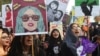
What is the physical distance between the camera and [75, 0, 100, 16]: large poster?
855 cm

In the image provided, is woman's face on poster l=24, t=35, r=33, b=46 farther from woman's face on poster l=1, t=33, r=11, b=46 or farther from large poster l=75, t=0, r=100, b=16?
large poster l=75, t=0, r=100, b=16

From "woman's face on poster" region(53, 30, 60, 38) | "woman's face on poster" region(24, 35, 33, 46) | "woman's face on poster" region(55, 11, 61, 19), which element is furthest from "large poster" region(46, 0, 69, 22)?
"woman's face on poster" region(24, 35, 33, 46)

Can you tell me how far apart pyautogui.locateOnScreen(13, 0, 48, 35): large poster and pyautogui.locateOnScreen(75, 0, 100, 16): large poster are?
4.06 metres

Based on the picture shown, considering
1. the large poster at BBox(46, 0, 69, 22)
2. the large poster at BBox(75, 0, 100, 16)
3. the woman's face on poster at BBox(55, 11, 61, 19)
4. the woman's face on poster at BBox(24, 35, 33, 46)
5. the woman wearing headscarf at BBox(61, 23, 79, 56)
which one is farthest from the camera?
the large poster at BBox(75, 0, 100, 16)

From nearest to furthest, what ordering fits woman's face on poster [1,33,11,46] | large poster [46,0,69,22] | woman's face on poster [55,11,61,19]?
woman's face on poster [1,33,11,46] < woman's face on poster [55,11,61,19] < large poster [46,0,69,22]

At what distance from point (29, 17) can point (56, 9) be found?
358 centimetres

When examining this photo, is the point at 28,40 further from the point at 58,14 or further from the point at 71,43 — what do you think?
the point at 58,14

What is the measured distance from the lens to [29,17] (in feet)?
14.8

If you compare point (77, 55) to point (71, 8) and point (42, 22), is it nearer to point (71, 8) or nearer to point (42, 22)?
point (42, 22)

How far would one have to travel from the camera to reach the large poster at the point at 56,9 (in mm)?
7960

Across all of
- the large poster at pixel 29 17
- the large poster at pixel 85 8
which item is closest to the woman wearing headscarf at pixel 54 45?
the large poster at pixel 85 8

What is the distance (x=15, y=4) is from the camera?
4.48 metres

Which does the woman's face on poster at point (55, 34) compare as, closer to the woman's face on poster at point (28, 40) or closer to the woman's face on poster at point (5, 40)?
the woman's face on poster at point (5, 40)

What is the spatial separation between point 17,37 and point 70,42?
7.21 ft
